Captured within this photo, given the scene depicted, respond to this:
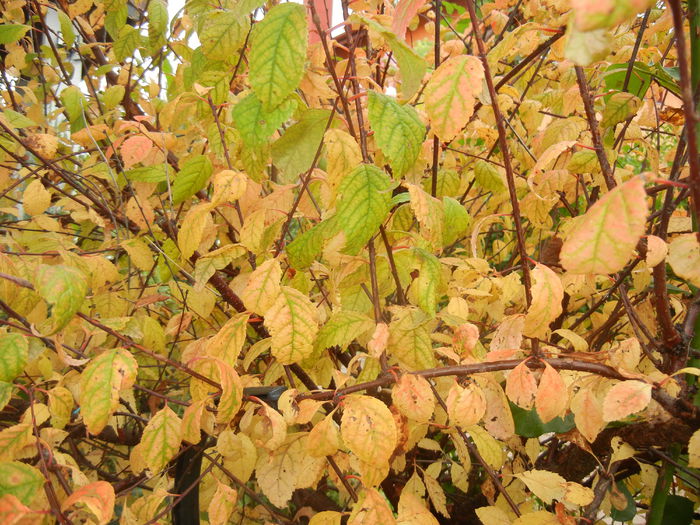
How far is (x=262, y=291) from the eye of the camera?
776 millimetres

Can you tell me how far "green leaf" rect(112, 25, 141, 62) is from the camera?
1.38m

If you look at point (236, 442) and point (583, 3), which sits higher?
point (583, 3)

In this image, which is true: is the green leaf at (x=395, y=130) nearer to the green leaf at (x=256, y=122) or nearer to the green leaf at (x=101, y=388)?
the green leaf at (x=256, y=122)

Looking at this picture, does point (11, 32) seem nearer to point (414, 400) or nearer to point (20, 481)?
point (20, 481)

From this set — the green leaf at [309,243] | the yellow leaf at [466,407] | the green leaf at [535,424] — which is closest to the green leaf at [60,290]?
the green leaf at [309,243]

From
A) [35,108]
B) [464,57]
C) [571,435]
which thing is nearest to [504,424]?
[571,435]

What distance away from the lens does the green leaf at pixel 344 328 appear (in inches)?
33.4

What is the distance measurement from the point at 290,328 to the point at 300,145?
0.83 feet

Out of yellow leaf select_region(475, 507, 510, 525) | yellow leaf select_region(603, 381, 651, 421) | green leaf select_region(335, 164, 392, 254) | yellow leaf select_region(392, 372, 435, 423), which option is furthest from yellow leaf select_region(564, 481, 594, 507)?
green leaf select_region(335, 164, 392, 254)

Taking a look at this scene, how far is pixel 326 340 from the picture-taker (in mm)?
854

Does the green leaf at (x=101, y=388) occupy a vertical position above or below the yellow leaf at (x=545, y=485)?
above

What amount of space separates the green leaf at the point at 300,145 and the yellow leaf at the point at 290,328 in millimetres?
175

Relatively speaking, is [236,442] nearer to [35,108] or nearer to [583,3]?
[583,3]

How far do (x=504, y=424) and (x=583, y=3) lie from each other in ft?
2.29
